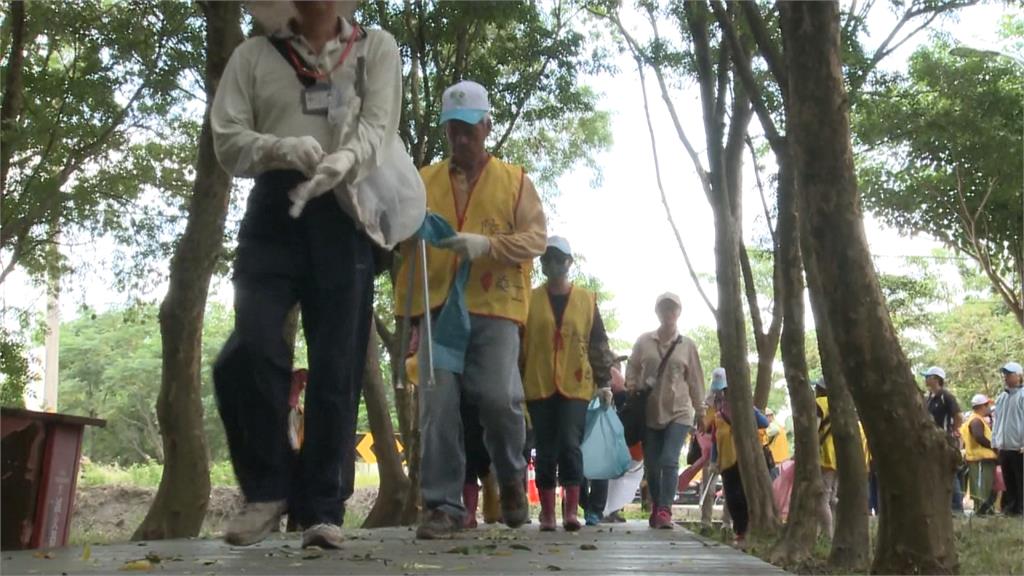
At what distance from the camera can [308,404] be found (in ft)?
15.8

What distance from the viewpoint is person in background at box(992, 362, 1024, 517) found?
1686 centimetres

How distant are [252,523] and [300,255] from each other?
91cm

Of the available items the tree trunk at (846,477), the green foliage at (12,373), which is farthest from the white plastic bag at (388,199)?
the green foliage at (12,373)

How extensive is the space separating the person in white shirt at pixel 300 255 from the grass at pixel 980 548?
132 inches

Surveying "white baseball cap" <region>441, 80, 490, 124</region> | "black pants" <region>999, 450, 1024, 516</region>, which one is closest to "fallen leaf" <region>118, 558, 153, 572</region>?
"white baseball cap" <region>441, 80, 490, 124</region>

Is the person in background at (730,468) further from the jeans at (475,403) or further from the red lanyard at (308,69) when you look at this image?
the red lanyard at (308,69)

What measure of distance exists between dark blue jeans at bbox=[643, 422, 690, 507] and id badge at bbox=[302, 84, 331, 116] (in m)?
6.24

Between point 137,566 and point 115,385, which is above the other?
point 115,385

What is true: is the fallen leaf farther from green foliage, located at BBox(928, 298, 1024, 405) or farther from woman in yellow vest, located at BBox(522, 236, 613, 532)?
green foliage, located at BBox(928, 298, 1024, 405)

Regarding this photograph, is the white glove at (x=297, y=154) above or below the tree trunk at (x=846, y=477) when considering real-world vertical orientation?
above

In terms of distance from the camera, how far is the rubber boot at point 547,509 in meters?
8.36

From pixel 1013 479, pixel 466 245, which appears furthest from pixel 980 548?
pixel 1013 479

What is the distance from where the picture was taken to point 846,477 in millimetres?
8828

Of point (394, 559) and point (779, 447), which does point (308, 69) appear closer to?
point (394, 559)
